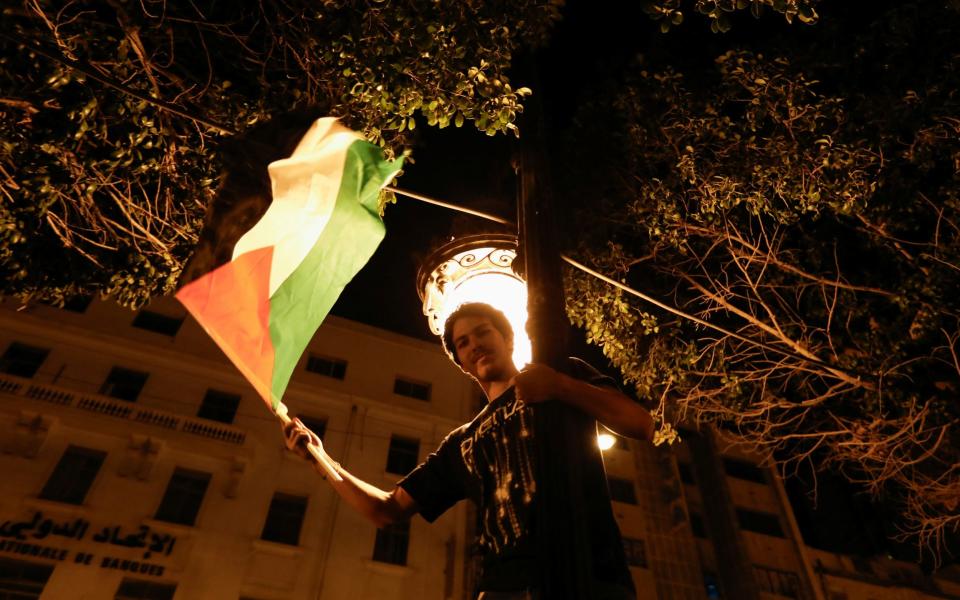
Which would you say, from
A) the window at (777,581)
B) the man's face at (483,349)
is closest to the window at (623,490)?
the window at (777,581)

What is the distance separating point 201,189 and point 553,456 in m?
6.31

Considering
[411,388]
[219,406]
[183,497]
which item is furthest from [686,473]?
[183,497]

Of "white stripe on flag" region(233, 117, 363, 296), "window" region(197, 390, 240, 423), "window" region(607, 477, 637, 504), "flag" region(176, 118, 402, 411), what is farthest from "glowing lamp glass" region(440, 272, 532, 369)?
"window" region(607, 477, 637, 504)

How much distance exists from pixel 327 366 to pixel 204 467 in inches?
215

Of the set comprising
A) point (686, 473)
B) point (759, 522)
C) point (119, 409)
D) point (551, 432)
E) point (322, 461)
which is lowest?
point (551, 432)

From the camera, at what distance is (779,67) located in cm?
738

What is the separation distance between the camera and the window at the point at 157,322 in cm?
1911

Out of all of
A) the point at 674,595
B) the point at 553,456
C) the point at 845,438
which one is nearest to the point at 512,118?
the point at 553,456

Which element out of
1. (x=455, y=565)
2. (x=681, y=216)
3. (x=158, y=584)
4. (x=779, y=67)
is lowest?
Result: (x=158, y=584)

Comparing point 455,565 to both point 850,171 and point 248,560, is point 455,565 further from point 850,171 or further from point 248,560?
point 850,171

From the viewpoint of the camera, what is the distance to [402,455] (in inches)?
771

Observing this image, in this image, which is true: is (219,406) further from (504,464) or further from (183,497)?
(504,464)

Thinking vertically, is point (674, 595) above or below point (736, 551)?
below

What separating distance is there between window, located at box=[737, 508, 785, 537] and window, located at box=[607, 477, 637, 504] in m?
6.31
